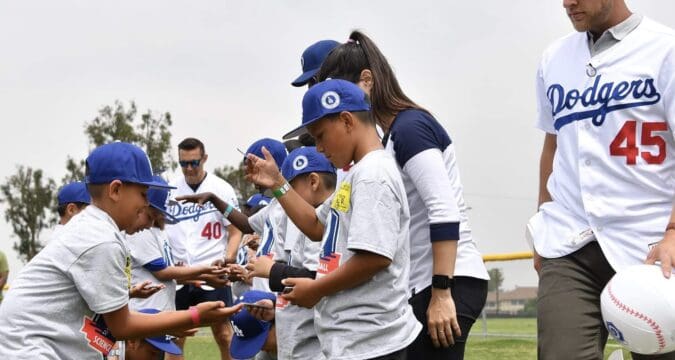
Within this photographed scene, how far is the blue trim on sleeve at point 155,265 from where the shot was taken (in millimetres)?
8164

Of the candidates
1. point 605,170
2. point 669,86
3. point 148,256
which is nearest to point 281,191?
point 605,170

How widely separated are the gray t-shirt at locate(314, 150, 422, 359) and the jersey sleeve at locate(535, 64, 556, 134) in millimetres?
795

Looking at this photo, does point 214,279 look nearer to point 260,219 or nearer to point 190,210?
point 260,219

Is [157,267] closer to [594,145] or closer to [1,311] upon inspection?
[1,311]

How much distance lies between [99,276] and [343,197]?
1.15 meters

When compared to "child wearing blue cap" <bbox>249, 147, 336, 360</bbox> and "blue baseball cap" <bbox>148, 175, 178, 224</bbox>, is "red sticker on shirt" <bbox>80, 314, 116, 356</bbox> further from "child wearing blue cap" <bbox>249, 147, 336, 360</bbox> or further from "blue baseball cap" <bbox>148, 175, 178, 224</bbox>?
"blue baseball cap" <bbox>148, 175, 178, 224</bbox>

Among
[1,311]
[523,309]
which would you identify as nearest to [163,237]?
[1,311]

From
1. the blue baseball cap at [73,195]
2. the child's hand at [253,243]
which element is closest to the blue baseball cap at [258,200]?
the child's hand at [253,243]

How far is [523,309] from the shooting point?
59.6 ft

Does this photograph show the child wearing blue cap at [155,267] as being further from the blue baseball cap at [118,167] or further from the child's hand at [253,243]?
the blue baseball cap at [118,167]

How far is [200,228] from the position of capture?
10.7 meters

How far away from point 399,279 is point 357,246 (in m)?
Result: 0.30

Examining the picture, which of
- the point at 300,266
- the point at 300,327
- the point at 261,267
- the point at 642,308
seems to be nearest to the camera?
the point at 642,308

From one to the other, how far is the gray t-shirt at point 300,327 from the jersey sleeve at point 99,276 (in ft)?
3.33
